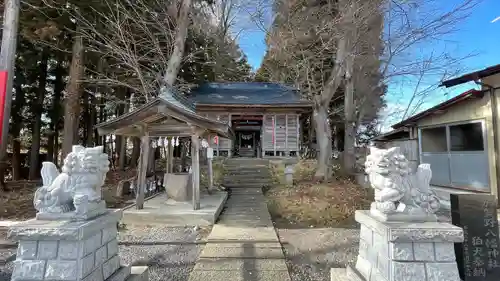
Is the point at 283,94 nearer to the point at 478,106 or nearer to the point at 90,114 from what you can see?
the point at 478,106

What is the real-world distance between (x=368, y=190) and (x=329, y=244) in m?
5.52

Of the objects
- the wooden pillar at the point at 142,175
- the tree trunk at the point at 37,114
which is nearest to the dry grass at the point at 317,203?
the wooden pillar at the point at 142,175

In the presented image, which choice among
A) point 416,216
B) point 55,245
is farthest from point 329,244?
point 55,245

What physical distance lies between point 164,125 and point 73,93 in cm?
680

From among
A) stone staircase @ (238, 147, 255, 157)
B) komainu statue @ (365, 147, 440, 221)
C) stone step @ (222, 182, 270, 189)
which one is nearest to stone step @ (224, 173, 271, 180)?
stone step @ (222, 182, 270, 189)

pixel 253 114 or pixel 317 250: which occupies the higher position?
pixel 253 114

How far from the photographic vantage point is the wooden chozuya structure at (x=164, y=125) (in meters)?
6.49

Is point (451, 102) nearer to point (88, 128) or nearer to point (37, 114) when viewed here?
point (37, 114)

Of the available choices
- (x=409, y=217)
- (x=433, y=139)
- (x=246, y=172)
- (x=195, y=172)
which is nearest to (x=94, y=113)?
(x=246, y=172)

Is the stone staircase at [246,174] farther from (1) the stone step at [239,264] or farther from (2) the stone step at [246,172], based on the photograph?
(1) the stone step at [239,264]

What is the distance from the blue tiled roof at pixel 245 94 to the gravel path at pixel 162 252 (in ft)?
37.2

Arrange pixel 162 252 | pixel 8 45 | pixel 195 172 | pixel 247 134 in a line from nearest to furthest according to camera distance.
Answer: pixel 162 252
pixel 195 172
pixel 8 45
pixel 247 134

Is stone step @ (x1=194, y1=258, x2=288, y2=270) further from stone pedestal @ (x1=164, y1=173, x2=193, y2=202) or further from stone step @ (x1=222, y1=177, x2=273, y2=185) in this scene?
stone step @ (x1=222, y1=177, x2=273, y2=185)

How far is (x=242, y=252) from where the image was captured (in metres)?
4.66
